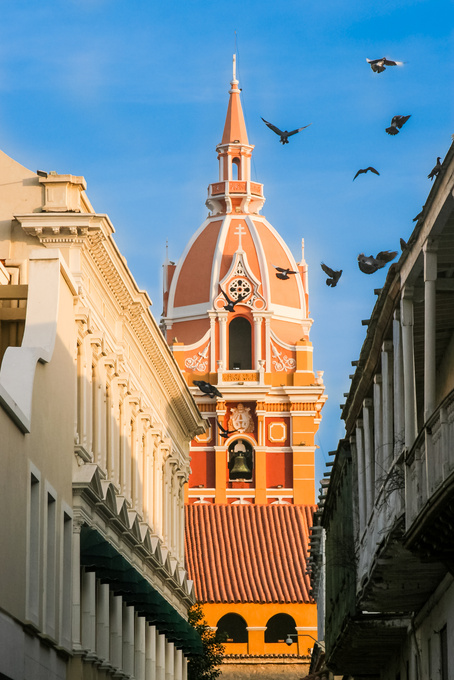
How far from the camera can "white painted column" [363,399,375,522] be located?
26.3 meters

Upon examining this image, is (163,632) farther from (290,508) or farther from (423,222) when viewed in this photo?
A: (290,508)

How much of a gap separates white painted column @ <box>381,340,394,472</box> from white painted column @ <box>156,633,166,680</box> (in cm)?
2057

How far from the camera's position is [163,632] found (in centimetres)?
4384

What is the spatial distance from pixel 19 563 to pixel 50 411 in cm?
420

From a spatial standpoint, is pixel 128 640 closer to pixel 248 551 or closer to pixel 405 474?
pixel 405 474

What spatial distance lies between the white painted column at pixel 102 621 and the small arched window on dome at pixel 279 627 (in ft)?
144

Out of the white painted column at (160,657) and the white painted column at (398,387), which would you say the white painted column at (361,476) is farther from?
the white painted column at (160,657)

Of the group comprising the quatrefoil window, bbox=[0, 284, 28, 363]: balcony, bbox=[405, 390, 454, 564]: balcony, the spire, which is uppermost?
the spire

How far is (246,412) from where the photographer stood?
Result: 84000 millimetres

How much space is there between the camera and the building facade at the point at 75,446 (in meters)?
23.7

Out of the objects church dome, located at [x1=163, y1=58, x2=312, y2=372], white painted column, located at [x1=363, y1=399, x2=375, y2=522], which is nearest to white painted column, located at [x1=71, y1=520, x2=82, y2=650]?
white painted column, located at [x1=363, y1=399, x2=375, y2=522]

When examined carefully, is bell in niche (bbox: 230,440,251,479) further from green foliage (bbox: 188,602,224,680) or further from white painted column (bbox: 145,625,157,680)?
white painted column (bbox: 145,625,157,680)

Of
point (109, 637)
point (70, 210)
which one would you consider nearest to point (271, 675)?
point (109, 637)

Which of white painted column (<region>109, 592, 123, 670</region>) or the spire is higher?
the spire
